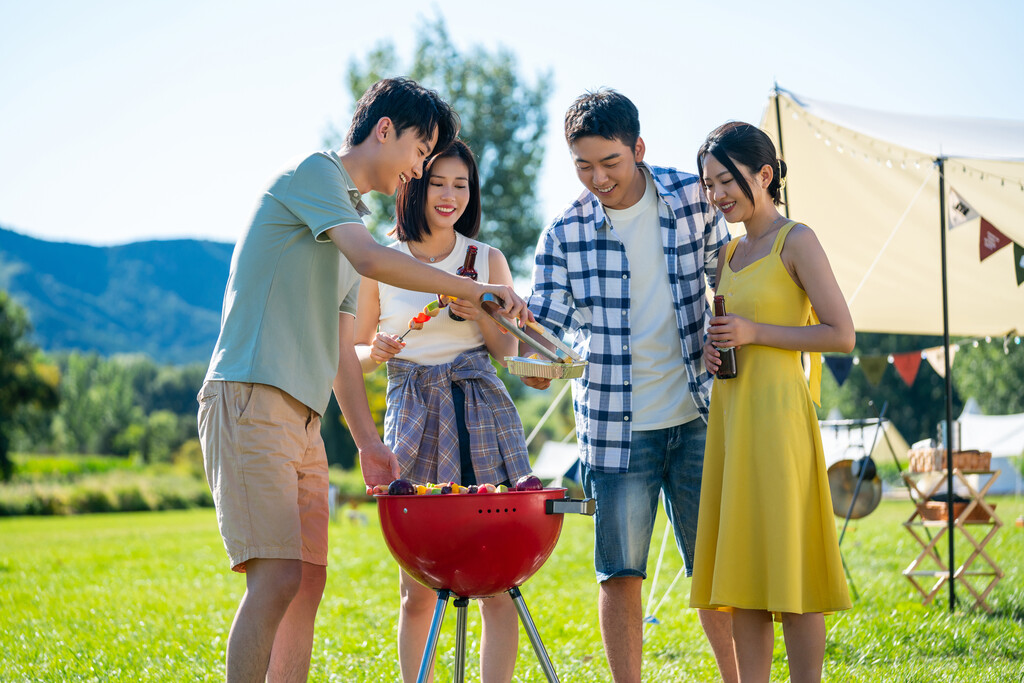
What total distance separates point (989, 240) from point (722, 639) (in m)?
3.50

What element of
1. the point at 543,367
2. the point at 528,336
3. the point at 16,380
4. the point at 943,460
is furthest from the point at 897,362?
the point at 16,380

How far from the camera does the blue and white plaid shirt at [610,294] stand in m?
2.63

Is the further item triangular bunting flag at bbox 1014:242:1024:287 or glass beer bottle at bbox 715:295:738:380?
triangular bunting flag at bbox 1014:242:1024:287

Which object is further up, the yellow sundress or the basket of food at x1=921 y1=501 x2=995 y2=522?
the yellow sundress

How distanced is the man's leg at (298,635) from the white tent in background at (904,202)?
10.5 feet

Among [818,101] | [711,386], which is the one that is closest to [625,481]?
[711,386]

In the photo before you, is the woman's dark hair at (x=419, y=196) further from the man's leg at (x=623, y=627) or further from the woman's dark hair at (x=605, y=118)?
the man's leg at (x=623, y=627)

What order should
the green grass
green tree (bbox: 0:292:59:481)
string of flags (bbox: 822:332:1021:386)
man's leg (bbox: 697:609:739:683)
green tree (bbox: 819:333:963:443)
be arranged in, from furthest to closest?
green tree (bbox: 819:333:963:443)
green tree (bbox: 0:292:59:481)
string of flags (bbox: 822:332:1021:386)
the green grass
man's leg (bbox: 697:609:739:683)

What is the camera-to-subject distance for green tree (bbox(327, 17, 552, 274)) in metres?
19.3

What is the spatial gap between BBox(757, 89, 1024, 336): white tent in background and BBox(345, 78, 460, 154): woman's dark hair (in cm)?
271

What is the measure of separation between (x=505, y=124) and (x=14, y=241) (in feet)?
407

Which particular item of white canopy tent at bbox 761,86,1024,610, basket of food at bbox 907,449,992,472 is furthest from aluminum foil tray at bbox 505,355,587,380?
basket of food at bbox 907,449,992,472

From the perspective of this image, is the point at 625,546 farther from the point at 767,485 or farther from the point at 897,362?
the point at 897,362

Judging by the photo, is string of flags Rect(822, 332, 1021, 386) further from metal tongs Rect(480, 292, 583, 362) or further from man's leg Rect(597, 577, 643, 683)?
metal tongs Rect(480, 292, 583, 362)
